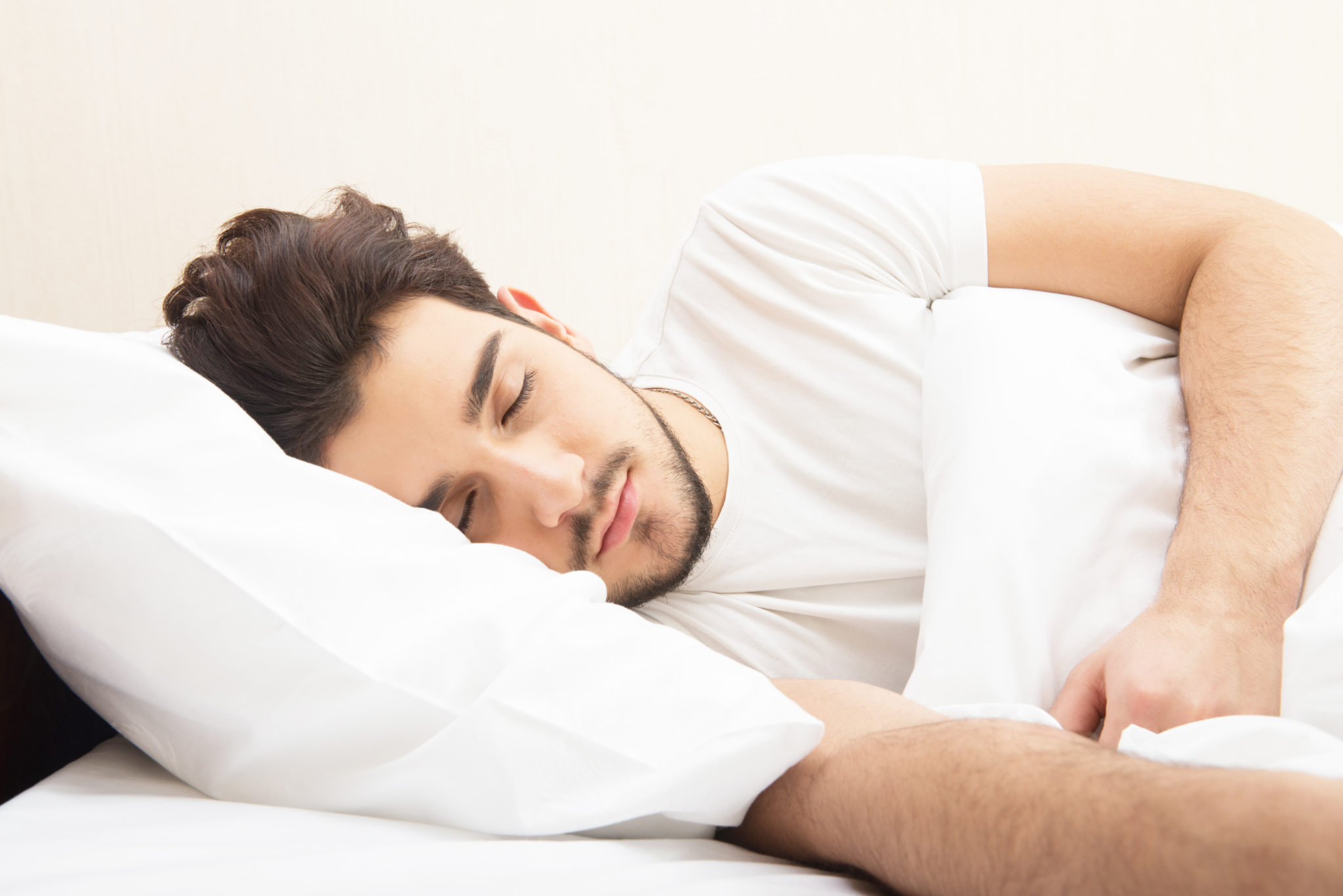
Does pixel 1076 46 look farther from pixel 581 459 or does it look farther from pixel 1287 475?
pixel 581 459

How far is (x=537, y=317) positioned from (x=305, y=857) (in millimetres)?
917

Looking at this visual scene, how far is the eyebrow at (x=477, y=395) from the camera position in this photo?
3.14 ft

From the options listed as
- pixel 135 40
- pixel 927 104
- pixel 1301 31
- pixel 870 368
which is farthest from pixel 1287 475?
pixel 135 40

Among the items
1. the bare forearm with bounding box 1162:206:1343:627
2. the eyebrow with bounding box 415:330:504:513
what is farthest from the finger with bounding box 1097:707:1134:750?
the eyebrow with bounding box 415:330:504:513

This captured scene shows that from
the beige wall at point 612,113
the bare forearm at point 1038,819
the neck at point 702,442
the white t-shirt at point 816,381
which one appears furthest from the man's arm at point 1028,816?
the beige wall at point 612,113

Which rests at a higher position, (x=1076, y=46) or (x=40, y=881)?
(x=1076, y=46)

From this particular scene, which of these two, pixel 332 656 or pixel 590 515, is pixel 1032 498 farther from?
pixel 332 656

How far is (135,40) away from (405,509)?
1.22 m

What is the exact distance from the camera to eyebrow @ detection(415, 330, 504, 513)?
96 cm

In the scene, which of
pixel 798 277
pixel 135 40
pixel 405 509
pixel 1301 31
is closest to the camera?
pixel 405 509

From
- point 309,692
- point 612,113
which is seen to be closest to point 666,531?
point 309,692

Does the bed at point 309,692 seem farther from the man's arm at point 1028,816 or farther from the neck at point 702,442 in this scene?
the neck at point 702,442

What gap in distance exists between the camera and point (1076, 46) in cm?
164

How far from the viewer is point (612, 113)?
1.63 meters
